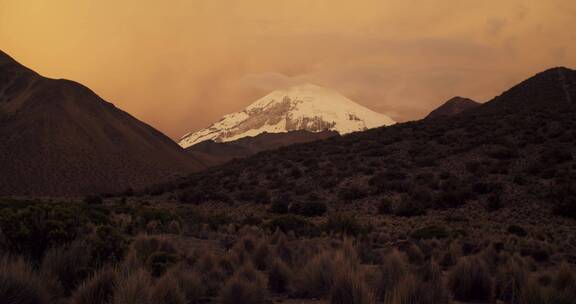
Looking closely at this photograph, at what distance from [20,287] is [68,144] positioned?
86795 millimetres

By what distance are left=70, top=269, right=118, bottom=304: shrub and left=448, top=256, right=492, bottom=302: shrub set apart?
603 cm

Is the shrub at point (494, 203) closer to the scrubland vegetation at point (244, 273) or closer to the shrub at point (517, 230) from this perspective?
the shrub at point (517, 230)

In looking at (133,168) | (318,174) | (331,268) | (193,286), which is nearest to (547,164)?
(318,174)

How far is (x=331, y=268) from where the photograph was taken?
8781 millimetres

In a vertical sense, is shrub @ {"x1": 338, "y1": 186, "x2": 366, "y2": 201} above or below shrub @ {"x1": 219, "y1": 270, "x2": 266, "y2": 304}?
above

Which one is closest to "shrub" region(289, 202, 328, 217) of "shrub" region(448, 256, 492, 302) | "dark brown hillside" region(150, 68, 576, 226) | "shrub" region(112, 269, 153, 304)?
"dark brown hillside" region(150, 68, 576, 226)

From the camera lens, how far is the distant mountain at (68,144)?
75250 mm

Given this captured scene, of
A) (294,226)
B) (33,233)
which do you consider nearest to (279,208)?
(294,226)

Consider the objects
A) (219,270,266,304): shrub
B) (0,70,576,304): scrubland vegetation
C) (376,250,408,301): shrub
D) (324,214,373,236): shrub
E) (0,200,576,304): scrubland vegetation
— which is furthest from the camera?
(324,214,373,236): shrub

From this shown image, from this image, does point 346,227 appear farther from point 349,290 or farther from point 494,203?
point 349,290

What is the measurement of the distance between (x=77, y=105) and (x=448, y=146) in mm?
84080

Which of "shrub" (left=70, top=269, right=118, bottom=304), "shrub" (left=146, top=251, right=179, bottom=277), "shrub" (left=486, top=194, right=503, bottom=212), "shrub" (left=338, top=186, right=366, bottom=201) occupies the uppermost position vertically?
"shrub" (left=338, top=186, right=366, bottom=201)

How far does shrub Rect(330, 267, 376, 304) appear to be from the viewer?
6782 mm

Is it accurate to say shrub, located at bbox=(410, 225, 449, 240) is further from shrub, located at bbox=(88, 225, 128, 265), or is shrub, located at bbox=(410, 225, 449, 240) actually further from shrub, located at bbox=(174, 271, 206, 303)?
shrub, located at bbox=(174, 271, 206, 303)
